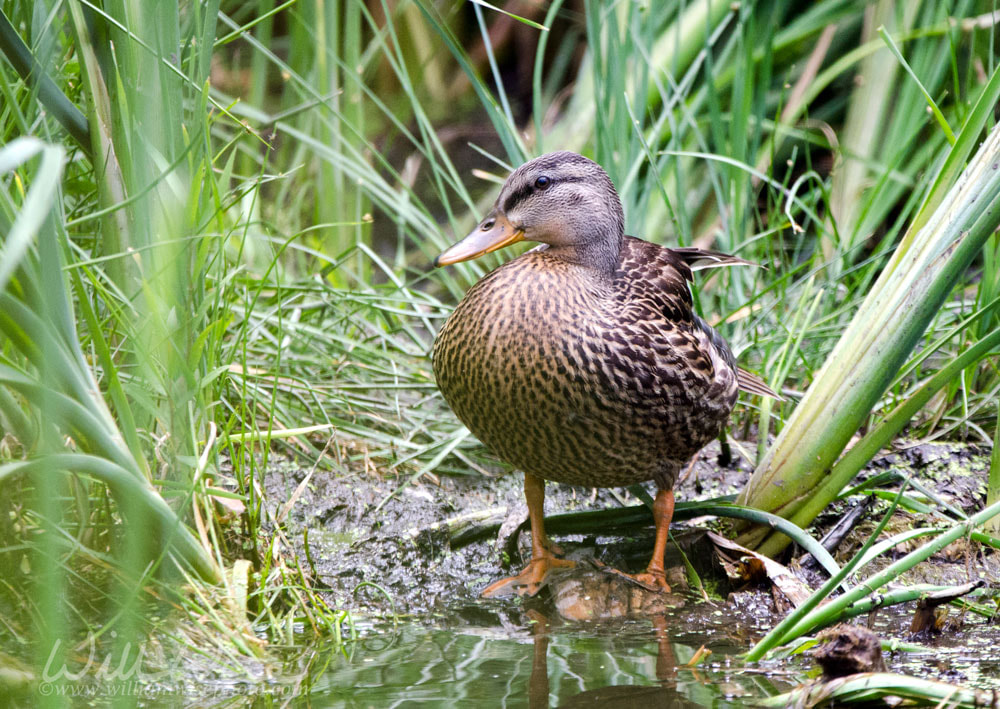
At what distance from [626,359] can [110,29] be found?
149 centimetres

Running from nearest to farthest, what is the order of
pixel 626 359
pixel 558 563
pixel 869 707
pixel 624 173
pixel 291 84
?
pixel 869 707 → pixel 626 359 → pixel 558 563 → pixel 624 173 → pixel 291 84

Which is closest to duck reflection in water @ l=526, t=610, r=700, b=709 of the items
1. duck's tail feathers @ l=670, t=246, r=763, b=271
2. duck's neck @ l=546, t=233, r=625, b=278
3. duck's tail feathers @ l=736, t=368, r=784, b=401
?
duck's tail feathers @ l=736, t=368, r=784, b=401

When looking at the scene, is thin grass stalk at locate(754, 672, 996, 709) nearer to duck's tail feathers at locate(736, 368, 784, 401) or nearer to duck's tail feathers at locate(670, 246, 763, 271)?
duck's tail feathers at locate(736, 368, 784, 401)

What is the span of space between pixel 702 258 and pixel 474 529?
3.74ft

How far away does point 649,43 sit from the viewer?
158 inches

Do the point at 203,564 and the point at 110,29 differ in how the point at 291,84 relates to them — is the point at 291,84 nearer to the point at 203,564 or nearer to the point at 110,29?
the point at 110,29

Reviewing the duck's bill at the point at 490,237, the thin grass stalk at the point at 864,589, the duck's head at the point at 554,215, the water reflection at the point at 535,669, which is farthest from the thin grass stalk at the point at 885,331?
the duck's bill at the point at 490,237

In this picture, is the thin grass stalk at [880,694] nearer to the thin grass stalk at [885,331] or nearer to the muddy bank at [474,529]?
the muddy bank at [474,529]

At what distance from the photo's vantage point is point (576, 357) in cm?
273

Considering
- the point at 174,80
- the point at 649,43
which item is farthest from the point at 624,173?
the point at 174,80

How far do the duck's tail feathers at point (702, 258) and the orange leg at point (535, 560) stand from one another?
0.87m

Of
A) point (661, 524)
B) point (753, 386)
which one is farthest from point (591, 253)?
point (661, 524)

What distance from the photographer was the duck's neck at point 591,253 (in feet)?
10.1

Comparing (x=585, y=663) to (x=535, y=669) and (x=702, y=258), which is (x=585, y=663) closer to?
(x=535, y=669)
